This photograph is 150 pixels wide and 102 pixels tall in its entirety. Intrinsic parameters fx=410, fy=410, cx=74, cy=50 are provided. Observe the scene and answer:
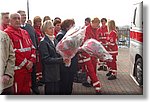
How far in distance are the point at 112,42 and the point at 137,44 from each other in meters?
0.25

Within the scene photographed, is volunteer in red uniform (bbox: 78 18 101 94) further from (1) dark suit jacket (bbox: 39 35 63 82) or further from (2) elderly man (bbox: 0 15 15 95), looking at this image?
(2) elderly man (bbox: 0 15 15 95)

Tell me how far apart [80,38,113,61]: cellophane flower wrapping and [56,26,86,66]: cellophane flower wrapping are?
7 cm

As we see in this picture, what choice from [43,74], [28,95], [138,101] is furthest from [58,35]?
[138,101]

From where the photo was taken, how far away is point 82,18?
4.12 meters

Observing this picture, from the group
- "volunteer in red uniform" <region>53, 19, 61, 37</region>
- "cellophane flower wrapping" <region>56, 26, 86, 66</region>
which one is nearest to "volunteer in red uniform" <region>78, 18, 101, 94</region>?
"cellophane flower wrapping" <region>56, 26, 86, 66</region>

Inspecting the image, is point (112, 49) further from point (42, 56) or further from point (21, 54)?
point (21, 54)

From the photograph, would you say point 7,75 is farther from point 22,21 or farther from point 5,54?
point 22,21

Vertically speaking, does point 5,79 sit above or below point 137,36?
below

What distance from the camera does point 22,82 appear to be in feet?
13.8

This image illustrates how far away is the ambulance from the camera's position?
4098 mm

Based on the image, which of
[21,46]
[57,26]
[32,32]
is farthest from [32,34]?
[57,26]

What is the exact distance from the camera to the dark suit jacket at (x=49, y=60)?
4137mm

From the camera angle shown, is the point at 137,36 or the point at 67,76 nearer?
the point at 137,36

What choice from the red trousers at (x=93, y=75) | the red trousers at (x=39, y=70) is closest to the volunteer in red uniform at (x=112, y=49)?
the red trousers at (x=93, y=75)
